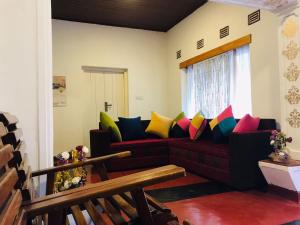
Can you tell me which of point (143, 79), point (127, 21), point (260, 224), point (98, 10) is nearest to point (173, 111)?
point (143, 79)

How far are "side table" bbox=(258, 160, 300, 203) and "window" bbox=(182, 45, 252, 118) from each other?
1.39 m

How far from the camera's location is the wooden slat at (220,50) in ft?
12.6

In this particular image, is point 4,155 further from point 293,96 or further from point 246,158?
point 293,96

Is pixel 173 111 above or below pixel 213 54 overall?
below

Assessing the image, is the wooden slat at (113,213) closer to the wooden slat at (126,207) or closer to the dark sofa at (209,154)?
the wooden slat at (126,207)

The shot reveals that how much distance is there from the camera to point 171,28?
6.03m

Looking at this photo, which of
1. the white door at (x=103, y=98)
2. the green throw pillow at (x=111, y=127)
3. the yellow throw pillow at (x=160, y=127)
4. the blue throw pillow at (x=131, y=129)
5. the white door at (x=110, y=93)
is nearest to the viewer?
the green throw pillow at (x=111, y=127)

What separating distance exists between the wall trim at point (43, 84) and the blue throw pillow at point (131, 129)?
2.94 metres

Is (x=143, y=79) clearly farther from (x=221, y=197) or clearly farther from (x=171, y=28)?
(x=221, y=197)

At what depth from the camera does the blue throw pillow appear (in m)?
4.54

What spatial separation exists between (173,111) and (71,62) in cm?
253

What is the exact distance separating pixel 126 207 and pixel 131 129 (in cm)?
330

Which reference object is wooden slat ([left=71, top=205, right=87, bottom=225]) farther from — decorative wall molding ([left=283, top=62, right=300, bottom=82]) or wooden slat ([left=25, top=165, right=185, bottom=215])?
decorative wall molding ([left=283, top=62, right=300, bottom=82])

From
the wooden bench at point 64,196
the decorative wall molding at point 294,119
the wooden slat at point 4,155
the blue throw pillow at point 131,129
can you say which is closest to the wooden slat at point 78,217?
the wooden bench at point 64,196
